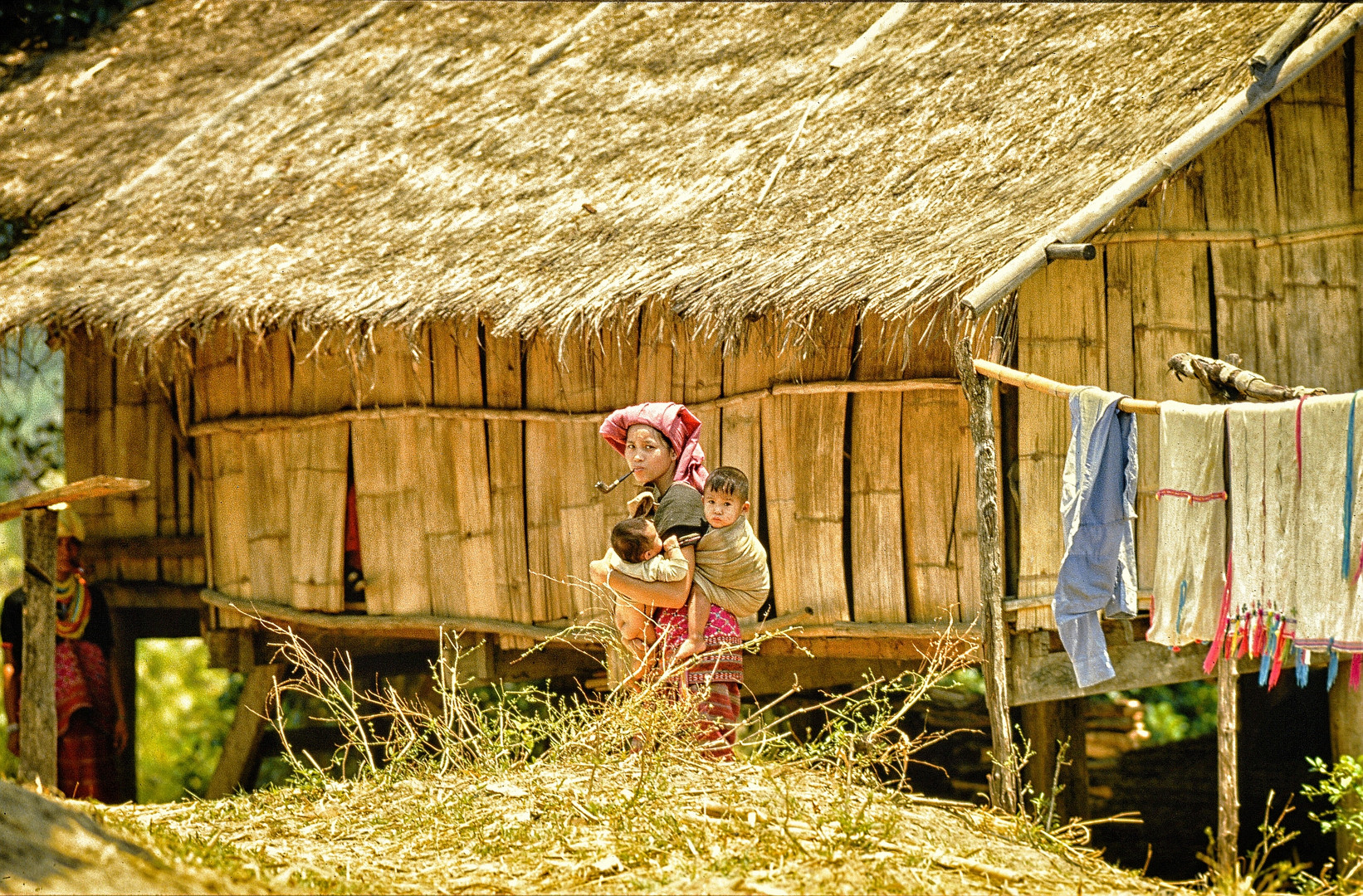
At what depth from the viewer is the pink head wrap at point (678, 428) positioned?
5.21 metres

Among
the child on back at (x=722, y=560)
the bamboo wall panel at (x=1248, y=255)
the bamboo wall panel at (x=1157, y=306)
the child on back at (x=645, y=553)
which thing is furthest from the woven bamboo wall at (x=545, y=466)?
the child on back at (x=645, y=553)

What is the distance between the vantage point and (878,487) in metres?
6.21

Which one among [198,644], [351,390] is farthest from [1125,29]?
[198,644]

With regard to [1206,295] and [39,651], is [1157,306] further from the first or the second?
[39,651]

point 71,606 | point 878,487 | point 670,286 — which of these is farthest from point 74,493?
point 878,487

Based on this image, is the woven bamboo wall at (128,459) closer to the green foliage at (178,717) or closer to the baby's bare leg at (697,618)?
the green foliage at (178,717)

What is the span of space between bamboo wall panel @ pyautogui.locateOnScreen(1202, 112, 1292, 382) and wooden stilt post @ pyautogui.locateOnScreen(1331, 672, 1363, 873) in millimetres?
1385

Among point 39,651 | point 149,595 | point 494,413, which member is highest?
point 494,413

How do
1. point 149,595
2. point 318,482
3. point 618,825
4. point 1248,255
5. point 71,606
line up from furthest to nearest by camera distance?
1. point 149,595
2. point 71,606
3. point 318,482
4. point 1248,255
5. point 618,825

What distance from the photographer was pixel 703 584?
5.11 metres

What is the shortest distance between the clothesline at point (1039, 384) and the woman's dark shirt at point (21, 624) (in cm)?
532

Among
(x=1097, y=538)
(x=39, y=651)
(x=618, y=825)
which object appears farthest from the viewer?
(x=39, y=651)

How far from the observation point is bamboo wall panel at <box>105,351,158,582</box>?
8.72m

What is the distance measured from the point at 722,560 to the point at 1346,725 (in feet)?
10.0
